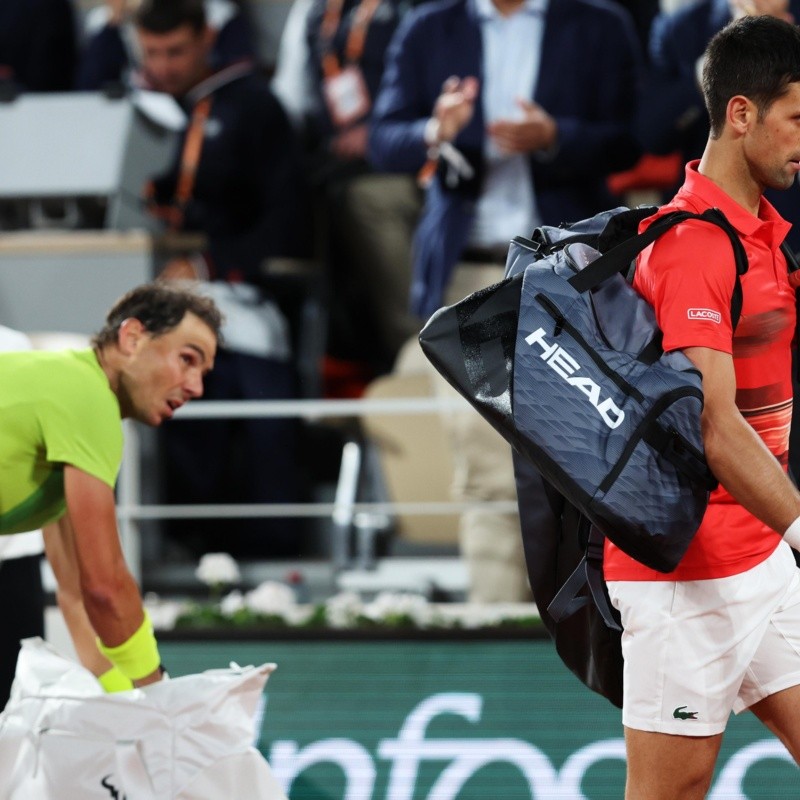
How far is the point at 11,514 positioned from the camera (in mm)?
3773

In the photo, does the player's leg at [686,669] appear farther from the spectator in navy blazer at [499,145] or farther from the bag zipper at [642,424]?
the spectator in navy blazer at [499,145]

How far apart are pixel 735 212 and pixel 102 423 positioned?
1.56 m

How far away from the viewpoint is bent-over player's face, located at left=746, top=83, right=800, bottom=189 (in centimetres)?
291

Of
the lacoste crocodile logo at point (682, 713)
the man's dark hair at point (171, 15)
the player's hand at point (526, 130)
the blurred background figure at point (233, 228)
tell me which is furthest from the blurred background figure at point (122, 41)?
the lacoste crocodile logo at point (682, 713)

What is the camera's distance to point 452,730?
4.59 metres

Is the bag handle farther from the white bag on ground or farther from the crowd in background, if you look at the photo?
the crowd in background

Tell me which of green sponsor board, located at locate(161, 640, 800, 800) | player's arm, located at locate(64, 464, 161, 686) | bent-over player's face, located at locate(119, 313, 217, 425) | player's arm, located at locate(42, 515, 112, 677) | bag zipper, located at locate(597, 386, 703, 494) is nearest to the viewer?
bag zipper, located at locate(597, 386, 703, 494)

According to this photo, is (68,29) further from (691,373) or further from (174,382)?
(691,373)

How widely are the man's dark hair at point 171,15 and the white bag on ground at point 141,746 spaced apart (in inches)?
156

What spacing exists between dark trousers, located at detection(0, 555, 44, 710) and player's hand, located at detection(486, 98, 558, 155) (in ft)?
8.61

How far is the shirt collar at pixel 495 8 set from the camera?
6.26 m

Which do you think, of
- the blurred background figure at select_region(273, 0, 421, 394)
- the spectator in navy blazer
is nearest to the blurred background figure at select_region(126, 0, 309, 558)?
the blurred background figure at select_region(273, 0, 421, 394)

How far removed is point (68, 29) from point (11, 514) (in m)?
4.97

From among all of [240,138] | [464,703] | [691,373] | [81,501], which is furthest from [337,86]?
[691,373]
